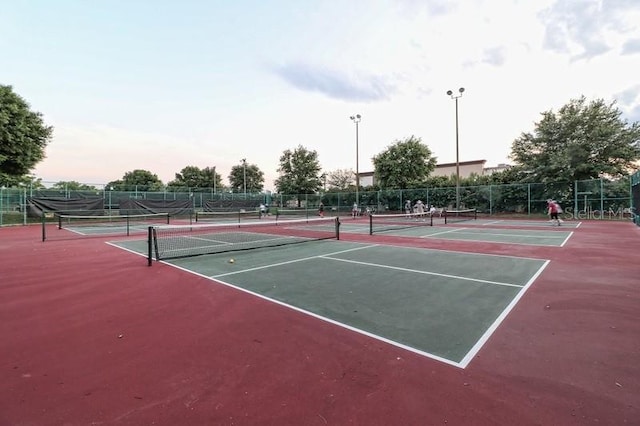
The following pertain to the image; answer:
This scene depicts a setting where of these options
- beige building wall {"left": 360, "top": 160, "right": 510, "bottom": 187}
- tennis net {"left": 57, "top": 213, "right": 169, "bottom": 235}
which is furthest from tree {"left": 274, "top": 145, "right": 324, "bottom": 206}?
tennis net {"left": 57, "top": 213, "right": 169, "bottom": 235}

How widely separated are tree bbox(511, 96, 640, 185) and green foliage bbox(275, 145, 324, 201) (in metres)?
27.2

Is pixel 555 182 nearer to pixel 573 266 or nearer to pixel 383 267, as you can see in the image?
pixel 573 266

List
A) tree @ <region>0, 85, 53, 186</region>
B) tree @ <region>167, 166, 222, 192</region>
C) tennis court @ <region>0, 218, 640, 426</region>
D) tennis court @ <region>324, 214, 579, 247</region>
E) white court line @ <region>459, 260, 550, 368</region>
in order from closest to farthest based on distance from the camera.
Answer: tennis court @ <region>0, 218, 640, 426</region> < white court line @ <region>459, 260, 550, 368</region> < tennis court @ <region>324, 214, 579, 247</region> < tree @ <region>0, 85, 53, 186</region> < tree @ <region>167, 166, 222, 192</region>

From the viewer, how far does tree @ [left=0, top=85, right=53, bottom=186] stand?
20734 millimetres

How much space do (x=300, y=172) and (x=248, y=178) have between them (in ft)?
82.6

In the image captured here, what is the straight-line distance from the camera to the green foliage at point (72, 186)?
2412cm

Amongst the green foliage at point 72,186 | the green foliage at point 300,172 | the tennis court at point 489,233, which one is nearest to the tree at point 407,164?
the green foliage at point 300,172

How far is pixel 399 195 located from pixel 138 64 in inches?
1017

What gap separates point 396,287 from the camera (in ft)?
19.0

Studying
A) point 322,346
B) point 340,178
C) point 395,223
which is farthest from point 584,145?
point 340,178

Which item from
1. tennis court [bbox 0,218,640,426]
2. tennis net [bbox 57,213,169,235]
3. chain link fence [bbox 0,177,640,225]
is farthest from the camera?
chain link fence [bbox 0,177,640,225]

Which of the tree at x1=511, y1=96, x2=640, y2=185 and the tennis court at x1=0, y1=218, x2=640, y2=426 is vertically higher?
the tree at x1=511, y1=96, x2=640, y2=185

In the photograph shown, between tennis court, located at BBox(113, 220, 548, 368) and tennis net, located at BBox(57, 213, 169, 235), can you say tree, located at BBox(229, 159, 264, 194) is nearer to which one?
tennis net, located at BBox(57, 213, 169, 235)

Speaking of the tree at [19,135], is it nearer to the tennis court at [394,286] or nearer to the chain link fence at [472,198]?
the chain link fence at [472,198]
